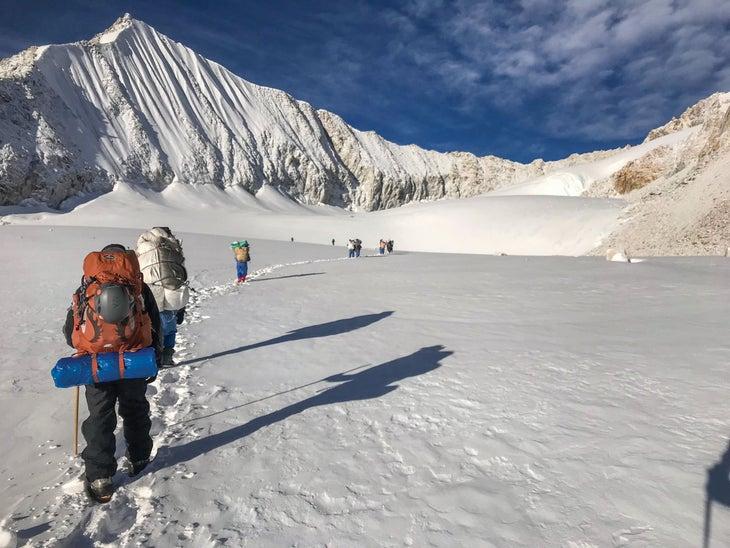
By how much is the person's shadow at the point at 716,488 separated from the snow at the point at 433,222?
34705 millimetres

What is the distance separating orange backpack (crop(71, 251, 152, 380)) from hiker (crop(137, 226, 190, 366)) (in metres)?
2.55

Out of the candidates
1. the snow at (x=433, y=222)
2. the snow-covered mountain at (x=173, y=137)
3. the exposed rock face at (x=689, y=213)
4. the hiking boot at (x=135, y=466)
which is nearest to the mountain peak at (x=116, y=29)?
the snow-covered mountain at (x=173, y=137)

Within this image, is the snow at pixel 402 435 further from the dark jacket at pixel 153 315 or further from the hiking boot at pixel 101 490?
the dark jacket at pixel 153 315

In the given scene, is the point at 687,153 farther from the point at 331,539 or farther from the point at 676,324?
the point at 331,539

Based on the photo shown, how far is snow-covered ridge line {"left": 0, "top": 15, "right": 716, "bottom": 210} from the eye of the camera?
2586 inches

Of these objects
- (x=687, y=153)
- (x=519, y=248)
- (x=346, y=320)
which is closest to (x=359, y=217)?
(x=519, y=248)

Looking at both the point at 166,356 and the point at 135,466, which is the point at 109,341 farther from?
the point at 166,356

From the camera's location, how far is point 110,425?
320 centimetres

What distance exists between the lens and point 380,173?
409ft

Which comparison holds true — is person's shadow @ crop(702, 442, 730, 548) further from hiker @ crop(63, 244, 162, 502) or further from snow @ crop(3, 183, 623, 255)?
snow @ crop(3, 183, 623, 255)

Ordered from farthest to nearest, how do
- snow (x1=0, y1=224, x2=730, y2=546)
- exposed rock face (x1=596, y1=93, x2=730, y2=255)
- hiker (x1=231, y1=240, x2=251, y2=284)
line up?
1. exposed rock face (x1=596, y1=93, x2=730, y2=255)
2. hiker (x1=231, y1=240, x2=251, y2=284)
3. snow (x1=0, y1=224, x2=730, y2=546)

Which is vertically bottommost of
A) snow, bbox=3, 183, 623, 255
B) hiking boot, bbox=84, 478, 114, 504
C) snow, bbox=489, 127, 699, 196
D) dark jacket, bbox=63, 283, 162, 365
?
hiking boot, bbox=84, 478, 114, 504

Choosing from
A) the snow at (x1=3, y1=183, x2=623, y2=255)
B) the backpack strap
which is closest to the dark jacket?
the backpack strap

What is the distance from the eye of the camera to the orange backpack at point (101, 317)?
313 centimetres
